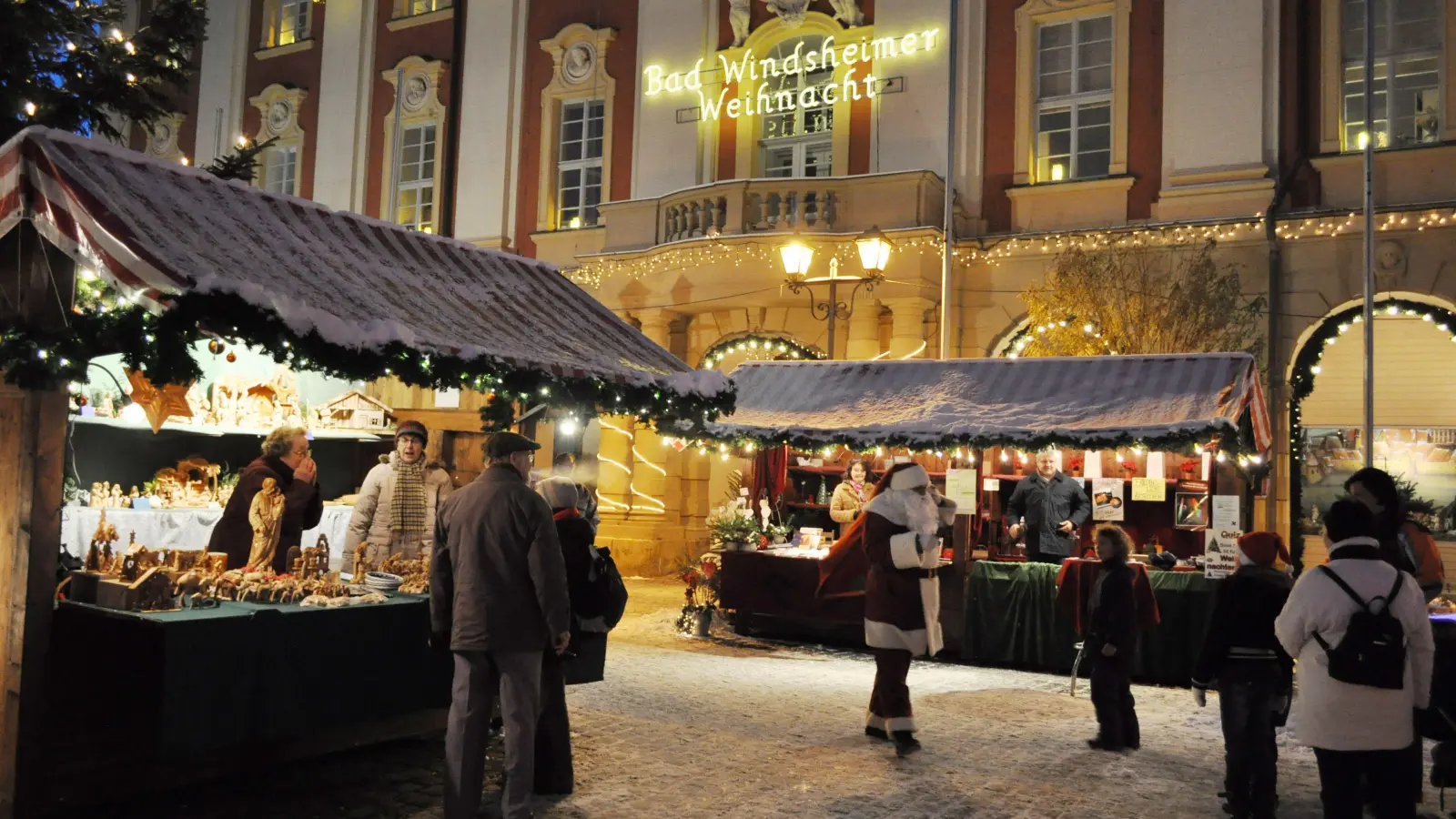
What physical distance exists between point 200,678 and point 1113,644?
5.59 meters

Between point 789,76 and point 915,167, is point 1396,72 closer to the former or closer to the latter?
point 915,167

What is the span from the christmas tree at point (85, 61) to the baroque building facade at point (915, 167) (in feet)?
27.9

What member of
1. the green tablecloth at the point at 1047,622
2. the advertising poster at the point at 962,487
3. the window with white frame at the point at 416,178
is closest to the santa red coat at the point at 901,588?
the green tablecloth at the point at 1047,622

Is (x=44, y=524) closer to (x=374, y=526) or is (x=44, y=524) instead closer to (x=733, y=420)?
(x=374, y=526)

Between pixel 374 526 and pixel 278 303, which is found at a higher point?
pixel 278 303

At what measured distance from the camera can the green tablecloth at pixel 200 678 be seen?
5680 millimetres

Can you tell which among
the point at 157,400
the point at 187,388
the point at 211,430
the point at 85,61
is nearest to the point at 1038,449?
the point at 187,388

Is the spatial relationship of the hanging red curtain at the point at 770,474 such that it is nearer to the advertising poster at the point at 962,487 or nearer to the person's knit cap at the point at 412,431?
the advertising poster at the point at 962,487

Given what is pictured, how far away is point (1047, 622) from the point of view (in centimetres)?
1111

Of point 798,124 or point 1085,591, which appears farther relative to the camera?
point 798,124

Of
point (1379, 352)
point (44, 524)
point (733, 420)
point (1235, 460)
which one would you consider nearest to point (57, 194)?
point (44, 524)

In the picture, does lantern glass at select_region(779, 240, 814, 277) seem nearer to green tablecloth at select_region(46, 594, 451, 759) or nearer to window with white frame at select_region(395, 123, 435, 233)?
green tablecloth at select_region(46, 594, 451, 759)

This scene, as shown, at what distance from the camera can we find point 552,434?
69.5 ft

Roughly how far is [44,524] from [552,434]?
15672mm
